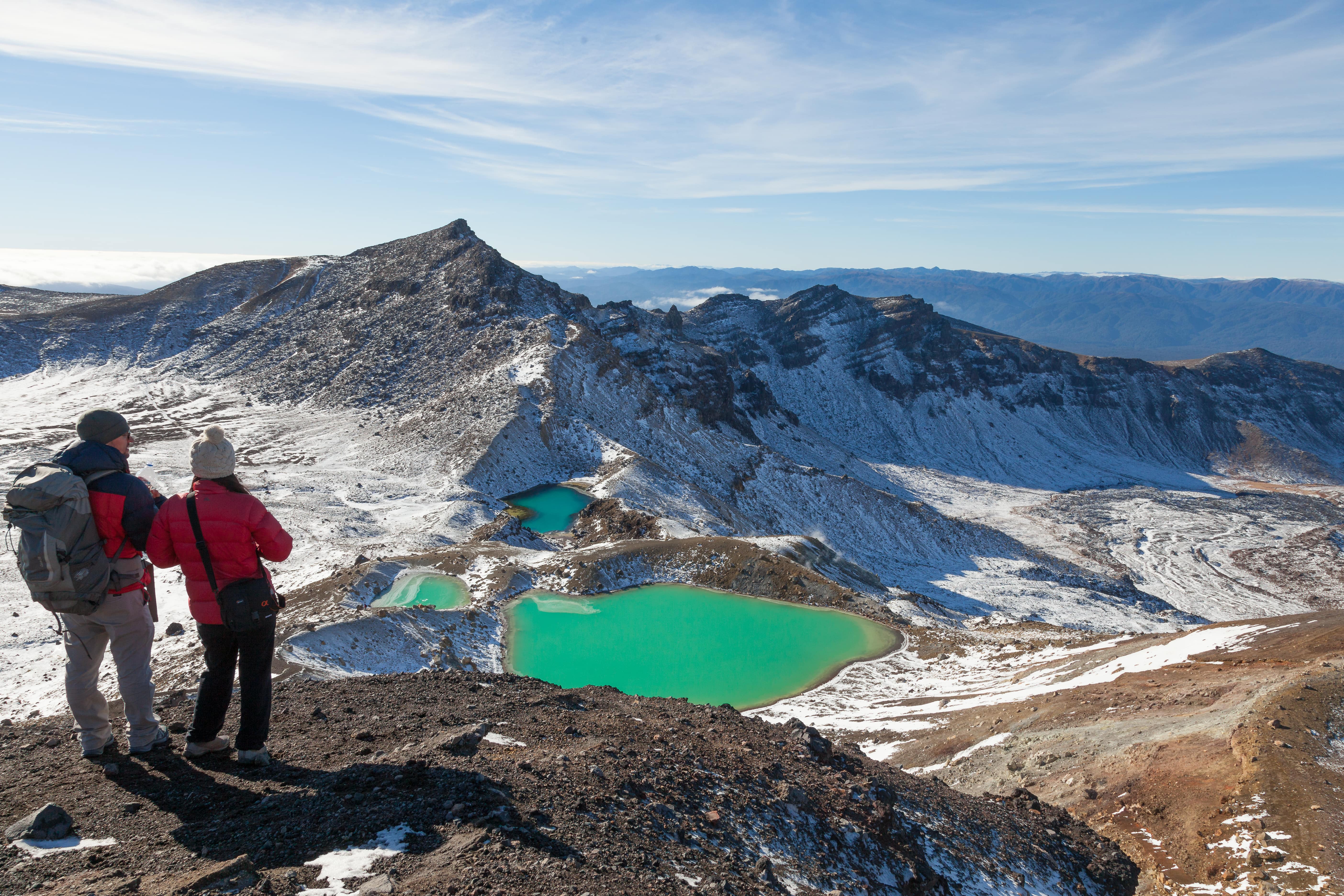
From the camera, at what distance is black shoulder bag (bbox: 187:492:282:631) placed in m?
6.87

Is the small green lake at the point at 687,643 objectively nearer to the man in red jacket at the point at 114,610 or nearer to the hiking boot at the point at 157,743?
the hiking boot at the point at 157,743

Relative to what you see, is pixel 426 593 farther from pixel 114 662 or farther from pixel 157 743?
pixel 114 662

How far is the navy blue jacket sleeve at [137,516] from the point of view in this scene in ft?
23.0

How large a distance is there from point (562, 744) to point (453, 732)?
4.54 feet

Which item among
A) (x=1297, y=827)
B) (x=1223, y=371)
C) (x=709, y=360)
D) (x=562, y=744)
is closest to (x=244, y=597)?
(x=562, y=744)

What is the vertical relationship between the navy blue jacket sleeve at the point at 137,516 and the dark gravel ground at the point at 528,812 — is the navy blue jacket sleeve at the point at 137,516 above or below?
above

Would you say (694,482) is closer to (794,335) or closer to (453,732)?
(453,732)

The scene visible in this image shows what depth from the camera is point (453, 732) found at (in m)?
8.95

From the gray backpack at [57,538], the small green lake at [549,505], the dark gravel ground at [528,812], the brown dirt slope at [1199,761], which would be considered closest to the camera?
the dark gravel ground at [528,812]

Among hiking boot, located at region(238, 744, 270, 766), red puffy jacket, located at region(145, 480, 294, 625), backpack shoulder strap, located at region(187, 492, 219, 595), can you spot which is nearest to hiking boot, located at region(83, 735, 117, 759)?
hiking boot, located at region(238, 744, 270, 766)

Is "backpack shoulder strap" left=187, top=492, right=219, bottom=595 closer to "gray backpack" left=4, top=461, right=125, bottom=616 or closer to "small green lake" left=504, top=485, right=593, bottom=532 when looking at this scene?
"gray backpack" left=4, top=461, right=125, bottom=616

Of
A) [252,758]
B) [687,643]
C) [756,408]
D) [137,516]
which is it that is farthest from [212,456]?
[756,408]

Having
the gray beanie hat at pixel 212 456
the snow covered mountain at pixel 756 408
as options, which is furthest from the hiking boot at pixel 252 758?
the snow covered mountain at pixel 756 408

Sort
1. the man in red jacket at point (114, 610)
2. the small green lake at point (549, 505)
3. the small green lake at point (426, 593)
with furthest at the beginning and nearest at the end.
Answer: the small green lake at point (549, 505), the small green lake at point (426, 593), the man in red jacket at point (114, 610)
